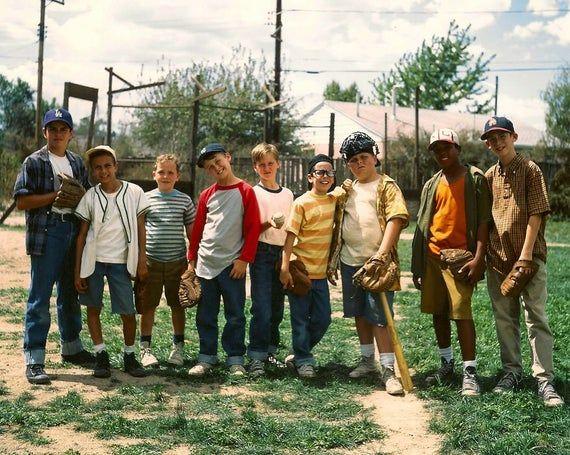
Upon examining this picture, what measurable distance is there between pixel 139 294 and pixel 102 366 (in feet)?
2.18

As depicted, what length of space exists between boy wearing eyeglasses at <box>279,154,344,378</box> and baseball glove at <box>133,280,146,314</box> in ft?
3.76

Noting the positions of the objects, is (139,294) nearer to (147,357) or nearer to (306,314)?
(147,357)

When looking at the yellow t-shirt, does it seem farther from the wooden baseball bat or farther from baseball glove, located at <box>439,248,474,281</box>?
baseball glove, located at <box>439,248,474,281</box>

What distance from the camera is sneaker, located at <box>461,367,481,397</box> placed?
524 cm

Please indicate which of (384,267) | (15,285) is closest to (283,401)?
(384,267)

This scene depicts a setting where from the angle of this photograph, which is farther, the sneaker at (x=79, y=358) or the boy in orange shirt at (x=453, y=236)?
the sneaker at (x=79, y=358)

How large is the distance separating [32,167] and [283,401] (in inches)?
99.6

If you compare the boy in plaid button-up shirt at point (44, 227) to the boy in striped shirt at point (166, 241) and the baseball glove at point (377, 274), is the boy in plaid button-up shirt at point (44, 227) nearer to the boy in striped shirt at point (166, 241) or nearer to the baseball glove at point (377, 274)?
the boy in striped shirt at point (166, 241)

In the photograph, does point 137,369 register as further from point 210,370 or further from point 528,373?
point 528,373

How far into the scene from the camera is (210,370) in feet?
19.8

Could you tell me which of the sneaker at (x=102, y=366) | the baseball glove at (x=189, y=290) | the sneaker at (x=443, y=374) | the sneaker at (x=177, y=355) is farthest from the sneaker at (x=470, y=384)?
the sneaker at (x=102, y=366)

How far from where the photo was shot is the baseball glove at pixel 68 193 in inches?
225

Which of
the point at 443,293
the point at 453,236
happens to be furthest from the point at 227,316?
the point at 453,236

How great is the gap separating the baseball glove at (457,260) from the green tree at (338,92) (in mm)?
72491
